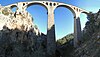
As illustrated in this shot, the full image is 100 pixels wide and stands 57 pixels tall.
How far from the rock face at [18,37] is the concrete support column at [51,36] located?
1.53 m

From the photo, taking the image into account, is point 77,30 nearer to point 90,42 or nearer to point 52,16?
point 52,16

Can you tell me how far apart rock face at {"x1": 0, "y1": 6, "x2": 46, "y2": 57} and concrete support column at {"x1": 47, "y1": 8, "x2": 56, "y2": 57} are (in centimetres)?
153

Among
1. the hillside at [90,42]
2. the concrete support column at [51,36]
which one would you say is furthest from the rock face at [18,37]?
the hillside at [90,42]

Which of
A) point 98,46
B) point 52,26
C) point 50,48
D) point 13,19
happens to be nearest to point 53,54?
point 50,48

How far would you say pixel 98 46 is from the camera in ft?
114

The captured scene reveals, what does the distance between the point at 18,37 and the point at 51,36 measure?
1152 cm

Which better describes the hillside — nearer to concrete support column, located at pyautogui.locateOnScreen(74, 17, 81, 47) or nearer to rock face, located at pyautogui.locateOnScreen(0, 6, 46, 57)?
concrete support column, located at pyautogui.locateOnScreen(74, 17, 81, 47)

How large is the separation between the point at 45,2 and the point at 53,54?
13.9m

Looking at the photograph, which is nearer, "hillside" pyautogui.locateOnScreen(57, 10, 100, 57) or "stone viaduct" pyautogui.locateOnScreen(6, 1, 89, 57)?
"hillside" pyautogui.locateOnScreen(57, 10, 100, 57)

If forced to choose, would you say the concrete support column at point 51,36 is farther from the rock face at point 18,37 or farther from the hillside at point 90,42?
the hillside at point 90,42

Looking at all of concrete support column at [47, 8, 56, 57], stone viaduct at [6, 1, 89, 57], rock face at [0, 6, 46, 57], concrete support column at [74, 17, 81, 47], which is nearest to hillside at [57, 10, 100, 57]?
concrete support column at [74, 17, 81, 47]

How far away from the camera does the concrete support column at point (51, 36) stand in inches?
2151

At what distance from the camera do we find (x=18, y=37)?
47094mm

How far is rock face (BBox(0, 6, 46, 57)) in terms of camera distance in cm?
4459
